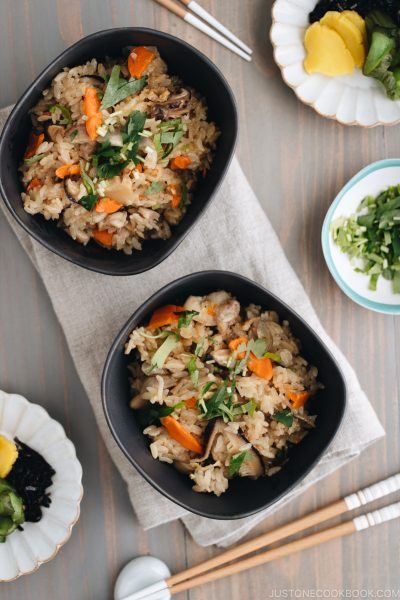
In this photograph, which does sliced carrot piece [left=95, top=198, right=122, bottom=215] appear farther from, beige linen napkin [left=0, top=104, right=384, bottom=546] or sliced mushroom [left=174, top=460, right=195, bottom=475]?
sliced mushroom [left=174, top=460, right=195, bottom=475]

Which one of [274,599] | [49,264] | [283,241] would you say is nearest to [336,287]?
[283,241]

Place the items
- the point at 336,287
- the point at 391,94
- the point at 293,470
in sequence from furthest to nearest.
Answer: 1. the point at 336,287
2. the point at 391,94
3. the point at 293,470

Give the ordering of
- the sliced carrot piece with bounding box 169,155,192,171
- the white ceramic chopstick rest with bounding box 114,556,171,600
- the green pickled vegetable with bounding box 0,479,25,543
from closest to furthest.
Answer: the sliced carrot piece with bounding box 169,155,192,171
the green pickled vegetable with bounding box 0,479,25,543
the white ceramic chopstick rest with bounding box 114,556,171,600

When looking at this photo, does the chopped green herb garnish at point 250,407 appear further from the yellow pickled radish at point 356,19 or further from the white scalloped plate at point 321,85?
the yellow pickled radish at point 356,19

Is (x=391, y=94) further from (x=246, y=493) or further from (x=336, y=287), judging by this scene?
(x=246, y=493)

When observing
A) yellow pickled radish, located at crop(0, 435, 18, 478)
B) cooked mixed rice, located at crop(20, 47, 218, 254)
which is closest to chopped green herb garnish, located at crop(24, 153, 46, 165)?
cooked mixed rice, located at crop(20, 47, 218, 254)

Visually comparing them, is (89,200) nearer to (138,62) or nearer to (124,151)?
(124,151)

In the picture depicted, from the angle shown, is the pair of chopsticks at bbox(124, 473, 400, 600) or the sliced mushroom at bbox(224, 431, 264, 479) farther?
the pair of chopsticks at bbox(124, 473, 400, 600)
